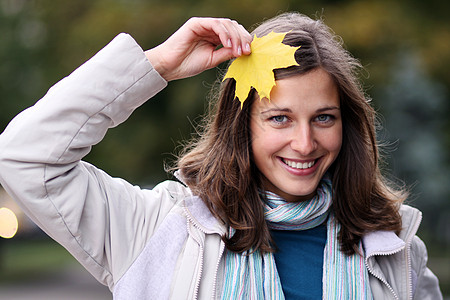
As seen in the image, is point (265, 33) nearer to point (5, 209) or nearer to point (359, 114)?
point (359, 114)

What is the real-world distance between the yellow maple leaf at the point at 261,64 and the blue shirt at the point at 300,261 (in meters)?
0.59

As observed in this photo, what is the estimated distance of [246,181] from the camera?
2.76 meters

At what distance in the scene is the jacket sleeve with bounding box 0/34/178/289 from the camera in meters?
2.32

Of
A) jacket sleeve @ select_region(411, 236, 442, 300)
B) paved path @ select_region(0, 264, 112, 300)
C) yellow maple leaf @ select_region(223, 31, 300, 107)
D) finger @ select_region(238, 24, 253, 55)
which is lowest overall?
paved path @ select_region(0, 264, 112, 300)

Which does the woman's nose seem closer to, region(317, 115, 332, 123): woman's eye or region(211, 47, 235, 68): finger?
region(317, 115, 332, 123): woman's eye

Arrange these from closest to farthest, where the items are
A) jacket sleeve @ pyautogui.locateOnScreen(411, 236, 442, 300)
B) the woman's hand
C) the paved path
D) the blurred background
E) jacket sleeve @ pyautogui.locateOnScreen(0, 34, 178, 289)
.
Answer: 1. jacket sleeve @ pyautogui.locateOnScreen(0, 34, 178, 289)
2. the woman's hand
3. jacket sleeve @ pyautogui.locateOnScreen(411, 236, 442, 300)
4. the blurred background
5. the paved path

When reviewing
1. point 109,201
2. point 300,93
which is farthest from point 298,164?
point 109,201

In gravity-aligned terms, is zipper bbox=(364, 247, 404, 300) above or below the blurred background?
above

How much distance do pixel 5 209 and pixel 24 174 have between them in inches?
492

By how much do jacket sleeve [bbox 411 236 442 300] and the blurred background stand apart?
3838mm

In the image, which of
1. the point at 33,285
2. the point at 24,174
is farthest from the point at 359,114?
the point at 33,285

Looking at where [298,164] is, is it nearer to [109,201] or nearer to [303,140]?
[303,140]

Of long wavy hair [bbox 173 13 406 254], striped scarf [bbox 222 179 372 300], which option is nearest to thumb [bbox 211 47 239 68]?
long wavy hair [bbox 173 13 406 254]

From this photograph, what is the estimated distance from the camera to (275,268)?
2.63 m
